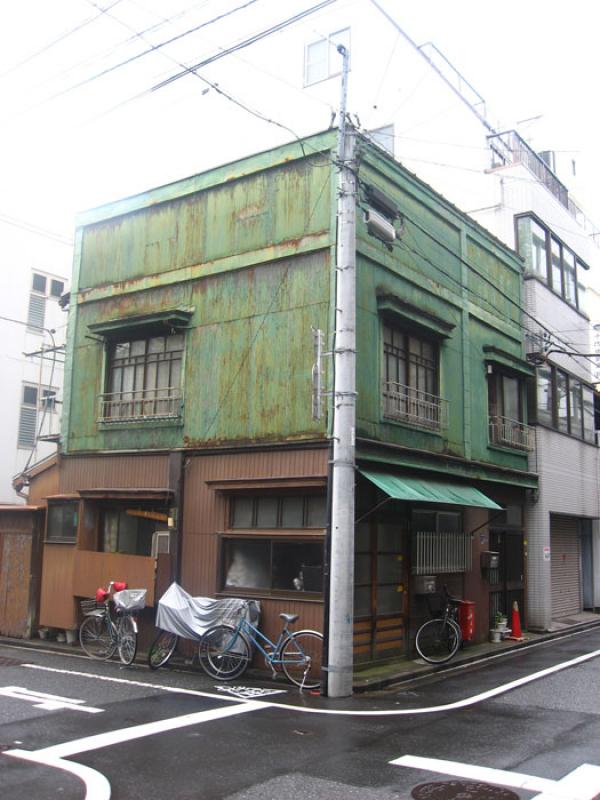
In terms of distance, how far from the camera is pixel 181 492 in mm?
14023

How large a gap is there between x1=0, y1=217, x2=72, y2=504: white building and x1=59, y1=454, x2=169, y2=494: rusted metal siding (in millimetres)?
11216

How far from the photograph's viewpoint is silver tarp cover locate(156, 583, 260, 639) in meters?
12.3

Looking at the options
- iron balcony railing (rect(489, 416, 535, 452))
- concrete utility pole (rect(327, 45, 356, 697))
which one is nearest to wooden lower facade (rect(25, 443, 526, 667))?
concrete utility pole (rect(327, 45, 356, 697))

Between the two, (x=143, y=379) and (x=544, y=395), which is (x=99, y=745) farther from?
(x=544, y=395)

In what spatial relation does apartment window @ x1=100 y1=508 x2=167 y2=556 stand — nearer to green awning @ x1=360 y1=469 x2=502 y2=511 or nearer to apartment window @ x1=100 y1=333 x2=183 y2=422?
apartment window @ x1=100 y1=333 x2=183 y2=422

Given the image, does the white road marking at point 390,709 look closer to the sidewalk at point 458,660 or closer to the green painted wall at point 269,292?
the sidewalk at point 458,660

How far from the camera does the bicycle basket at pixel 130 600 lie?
1325cm

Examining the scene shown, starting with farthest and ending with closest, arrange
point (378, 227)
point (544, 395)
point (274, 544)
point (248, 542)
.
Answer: point (544, 395), point (248, 542), point (274, 544), point (378, 227)

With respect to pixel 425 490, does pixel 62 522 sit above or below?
below

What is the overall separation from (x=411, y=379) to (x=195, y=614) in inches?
236

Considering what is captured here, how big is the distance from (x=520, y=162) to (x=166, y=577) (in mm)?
14744

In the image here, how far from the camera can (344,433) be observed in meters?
11.3

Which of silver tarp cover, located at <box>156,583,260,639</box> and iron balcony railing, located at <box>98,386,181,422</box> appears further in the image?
iron balcony railing, located at <box>98,386,181,422</box>

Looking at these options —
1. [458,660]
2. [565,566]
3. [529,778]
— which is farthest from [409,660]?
[565,566]
